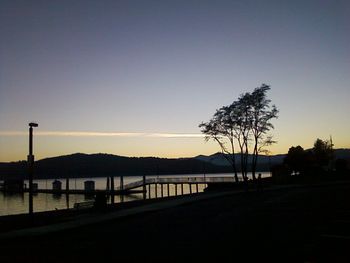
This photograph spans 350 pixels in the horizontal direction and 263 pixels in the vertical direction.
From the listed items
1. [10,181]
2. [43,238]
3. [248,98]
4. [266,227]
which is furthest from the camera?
[10,181]

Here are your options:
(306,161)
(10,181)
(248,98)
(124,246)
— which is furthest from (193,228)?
(10,181)

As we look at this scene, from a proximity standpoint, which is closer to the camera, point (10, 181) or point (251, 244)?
point (251, 244)

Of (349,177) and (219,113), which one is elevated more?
(219,113)

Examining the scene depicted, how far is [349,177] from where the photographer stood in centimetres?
7031

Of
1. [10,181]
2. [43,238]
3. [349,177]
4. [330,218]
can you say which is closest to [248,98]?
[349,177]

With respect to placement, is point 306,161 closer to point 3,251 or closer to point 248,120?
point 248,120

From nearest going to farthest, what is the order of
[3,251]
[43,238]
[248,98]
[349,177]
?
[3,251], [43,238], [248,98], [349,177]

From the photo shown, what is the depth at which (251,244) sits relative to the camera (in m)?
13.0

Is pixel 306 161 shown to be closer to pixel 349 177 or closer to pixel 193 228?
pixel 349 177

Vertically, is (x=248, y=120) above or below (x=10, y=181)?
above

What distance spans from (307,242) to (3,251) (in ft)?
32.3

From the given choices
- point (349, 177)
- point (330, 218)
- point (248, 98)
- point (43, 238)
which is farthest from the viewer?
point (349, 177)

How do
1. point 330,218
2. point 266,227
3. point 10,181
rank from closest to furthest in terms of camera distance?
point 266,227 < point 330,218 < point 10,181

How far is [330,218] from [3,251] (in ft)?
46.3
